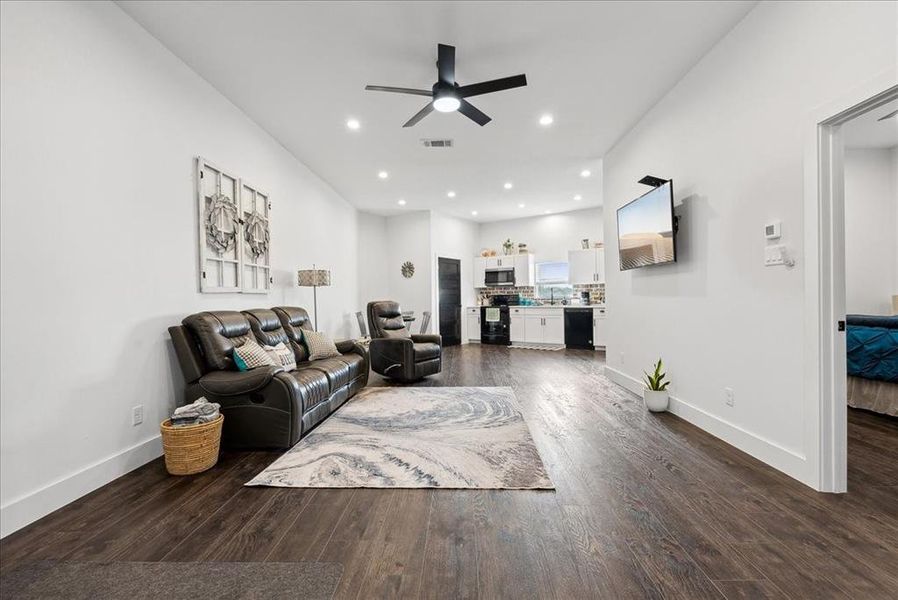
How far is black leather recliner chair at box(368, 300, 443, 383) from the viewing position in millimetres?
4801

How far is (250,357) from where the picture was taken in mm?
2898

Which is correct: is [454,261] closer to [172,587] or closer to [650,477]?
[650,477]

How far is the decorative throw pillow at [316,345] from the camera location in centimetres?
402

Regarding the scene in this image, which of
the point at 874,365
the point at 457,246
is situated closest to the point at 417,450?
the point at 874,365

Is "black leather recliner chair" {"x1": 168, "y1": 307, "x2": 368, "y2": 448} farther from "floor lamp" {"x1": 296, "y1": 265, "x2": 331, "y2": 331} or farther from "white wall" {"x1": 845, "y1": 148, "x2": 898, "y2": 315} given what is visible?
"white wall" {"x1": 845, "y1": 148, "x2": 898, "y2": 315}

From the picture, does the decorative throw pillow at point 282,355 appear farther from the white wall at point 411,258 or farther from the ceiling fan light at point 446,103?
the white wall at point 411,258

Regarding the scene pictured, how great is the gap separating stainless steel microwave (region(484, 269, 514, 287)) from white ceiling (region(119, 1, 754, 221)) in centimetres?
401

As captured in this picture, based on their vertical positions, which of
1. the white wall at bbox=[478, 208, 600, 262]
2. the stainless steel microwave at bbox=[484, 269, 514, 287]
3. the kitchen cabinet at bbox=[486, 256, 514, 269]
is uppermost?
the white wall at bbox=[478, 208, 600, 262]

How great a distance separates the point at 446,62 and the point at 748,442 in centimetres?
347

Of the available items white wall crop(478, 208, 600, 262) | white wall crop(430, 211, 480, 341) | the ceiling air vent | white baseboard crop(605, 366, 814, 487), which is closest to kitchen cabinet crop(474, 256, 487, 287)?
white wall crop(430, 211, 480, 341)

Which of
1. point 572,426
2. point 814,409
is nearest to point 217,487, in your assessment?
point 572,426

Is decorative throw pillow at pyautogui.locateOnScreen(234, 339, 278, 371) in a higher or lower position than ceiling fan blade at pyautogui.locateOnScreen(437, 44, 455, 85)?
lower

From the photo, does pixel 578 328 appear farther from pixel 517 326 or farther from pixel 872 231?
pixel 872 231

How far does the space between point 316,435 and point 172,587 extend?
1541 mm
